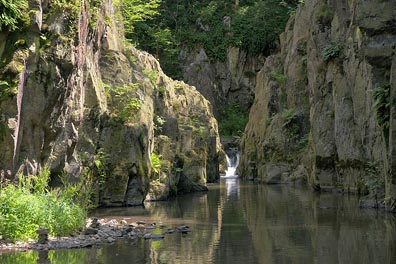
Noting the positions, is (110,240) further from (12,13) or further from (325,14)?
(325,14)

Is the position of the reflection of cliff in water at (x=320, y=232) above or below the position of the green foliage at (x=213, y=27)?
below

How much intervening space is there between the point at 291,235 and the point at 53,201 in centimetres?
695

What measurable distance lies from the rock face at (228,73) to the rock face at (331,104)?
676 inches

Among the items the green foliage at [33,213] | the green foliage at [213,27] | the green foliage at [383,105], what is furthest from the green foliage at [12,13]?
the green foliage at [213,27]

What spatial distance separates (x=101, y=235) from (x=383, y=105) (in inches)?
449

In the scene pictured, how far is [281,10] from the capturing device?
240 ft

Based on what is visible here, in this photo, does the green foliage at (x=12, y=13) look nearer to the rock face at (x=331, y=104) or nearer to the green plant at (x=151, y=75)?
the rock face at (x=331, y=104)

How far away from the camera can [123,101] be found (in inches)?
1119

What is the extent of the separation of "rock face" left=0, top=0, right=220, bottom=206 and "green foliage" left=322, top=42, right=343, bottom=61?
31.7 feet

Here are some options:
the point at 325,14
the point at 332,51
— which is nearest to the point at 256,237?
the point at 332,51

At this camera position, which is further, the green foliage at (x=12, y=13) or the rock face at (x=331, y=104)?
the rock face at (x=331, y=104)

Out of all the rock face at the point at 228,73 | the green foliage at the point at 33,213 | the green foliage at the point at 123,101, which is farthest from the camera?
the rock face at the point at 228,73

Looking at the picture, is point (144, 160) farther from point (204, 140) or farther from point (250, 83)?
point (250, 83)

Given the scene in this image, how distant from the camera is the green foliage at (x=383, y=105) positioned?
2242cm
